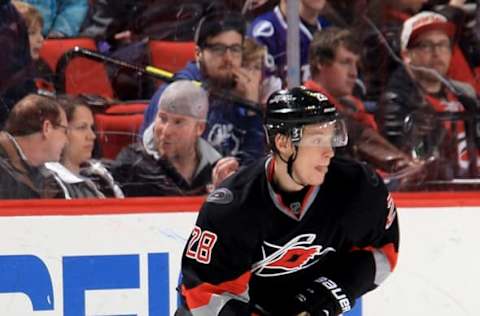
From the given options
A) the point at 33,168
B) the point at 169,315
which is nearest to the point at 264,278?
the point at 169,315

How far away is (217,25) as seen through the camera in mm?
3832

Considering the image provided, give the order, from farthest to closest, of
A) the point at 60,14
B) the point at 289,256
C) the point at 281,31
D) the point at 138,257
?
the point at 281,31 < the point at 60,14 < the point at 138,257 < the point at 289,256

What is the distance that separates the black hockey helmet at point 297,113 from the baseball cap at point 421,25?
1320 mm

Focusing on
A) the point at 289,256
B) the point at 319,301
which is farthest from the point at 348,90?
the point at 319,301

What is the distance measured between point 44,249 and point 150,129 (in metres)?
0.51

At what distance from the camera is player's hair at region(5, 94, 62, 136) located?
3.64 m

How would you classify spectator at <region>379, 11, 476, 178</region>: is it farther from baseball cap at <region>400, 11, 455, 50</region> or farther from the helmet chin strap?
the helmet chin strap

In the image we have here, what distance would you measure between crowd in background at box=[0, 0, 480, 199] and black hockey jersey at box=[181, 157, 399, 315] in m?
0.99

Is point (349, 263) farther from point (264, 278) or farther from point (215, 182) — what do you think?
point (215, 182)

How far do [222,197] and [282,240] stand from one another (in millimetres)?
175

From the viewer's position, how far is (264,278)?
9.09ft

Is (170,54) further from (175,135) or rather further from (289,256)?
(289,256)

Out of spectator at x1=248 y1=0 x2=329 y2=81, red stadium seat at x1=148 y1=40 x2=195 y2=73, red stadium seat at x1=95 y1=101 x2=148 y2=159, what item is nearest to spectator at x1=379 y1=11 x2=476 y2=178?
spectator at x1=248 y1=0 x2=329 y2=81

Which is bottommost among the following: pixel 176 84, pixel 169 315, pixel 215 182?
pixel 169 315
